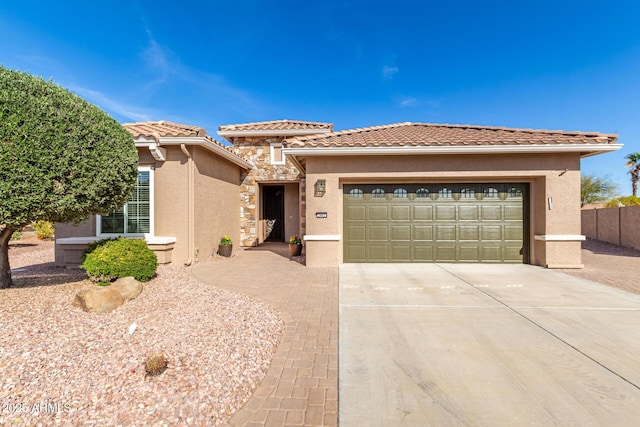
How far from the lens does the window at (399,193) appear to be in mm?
8773

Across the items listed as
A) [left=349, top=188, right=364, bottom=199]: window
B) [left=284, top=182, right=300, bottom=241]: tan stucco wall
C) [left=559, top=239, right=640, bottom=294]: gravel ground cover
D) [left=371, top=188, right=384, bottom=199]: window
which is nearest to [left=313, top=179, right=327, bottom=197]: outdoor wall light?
[left=349, top=188, right=364, bottom=199]: window

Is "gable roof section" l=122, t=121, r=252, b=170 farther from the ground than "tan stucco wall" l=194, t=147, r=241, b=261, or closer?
farther from the ground

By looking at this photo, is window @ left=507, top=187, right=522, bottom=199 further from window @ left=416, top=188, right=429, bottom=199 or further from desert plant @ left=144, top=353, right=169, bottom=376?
desert plant @ left=144, top=353, right=169, bottom=376

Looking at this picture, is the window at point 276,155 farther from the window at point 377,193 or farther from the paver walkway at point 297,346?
the paver walkway at point 297,346

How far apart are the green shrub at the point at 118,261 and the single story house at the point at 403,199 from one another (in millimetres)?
2067

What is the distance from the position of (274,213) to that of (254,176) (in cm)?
228

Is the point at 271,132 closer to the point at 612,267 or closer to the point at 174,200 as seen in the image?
the point at 174,200

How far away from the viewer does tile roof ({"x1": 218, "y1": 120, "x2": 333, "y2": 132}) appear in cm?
1349

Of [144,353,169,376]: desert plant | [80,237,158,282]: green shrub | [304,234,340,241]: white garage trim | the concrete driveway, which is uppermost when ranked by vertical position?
[304,234,340,241]: white garage trim

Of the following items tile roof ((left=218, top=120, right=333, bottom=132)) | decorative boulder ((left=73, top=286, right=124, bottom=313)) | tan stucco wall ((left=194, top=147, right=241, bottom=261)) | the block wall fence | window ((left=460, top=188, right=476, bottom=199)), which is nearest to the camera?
decorative boulder ((left=73, top=286, right=124, bottom=313))

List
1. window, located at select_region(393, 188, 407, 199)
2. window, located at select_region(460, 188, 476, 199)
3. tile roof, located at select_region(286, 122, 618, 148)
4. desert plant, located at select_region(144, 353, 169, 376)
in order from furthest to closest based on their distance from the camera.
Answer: window, located at select_region(393, 188, 407, 199) < window, located at select_region(460, 188, 476, 199) < tile roof, located at select_region(286, 122, 618, 148) < desert plant, located at select_region(144, 353, 169, 376)

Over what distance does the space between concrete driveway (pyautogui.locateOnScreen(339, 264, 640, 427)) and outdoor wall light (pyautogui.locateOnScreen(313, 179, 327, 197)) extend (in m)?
3.42

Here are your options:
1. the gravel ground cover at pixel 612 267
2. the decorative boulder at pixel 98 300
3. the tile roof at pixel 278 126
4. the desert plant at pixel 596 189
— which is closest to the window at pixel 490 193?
the gravel ground cover at pixel 612 267

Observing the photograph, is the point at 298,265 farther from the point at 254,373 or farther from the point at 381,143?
the point at 254,373
